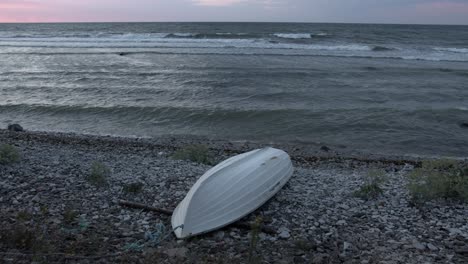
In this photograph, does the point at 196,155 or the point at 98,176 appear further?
the point at 196,155

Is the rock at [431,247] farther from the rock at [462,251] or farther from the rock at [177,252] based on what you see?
the rock at [177,252]

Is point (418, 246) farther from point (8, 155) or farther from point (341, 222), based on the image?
point (8, 155)

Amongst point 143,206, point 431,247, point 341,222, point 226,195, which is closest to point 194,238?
point 226,195

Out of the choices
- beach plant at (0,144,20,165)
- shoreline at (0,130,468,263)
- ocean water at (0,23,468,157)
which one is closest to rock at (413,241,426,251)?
shoreline at (0,130,468,263)

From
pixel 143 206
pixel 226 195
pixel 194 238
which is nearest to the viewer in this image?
pixel 194 238

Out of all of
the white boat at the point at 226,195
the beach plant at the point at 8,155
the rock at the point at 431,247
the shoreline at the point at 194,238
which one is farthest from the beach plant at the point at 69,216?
the rock at the point at 431,247

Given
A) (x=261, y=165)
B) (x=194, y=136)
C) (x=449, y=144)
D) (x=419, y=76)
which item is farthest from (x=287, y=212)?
(x=419, y=76)

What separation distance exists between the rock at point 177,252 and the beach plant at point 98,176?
3006 mm

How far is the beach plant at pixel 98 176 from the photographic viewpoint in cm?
828

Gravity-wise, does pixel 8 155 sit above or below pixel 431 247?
above

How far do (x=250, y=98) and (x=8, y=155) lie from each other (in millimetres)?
13668

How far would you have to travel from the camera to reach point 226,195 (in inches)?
272

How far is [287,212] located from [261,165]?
1.23 m

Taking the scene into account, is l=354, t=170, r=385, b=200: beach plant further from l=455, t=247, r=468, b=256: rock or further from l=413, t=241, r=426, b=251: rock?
l=455, t=247, r=468, b=256: rock
